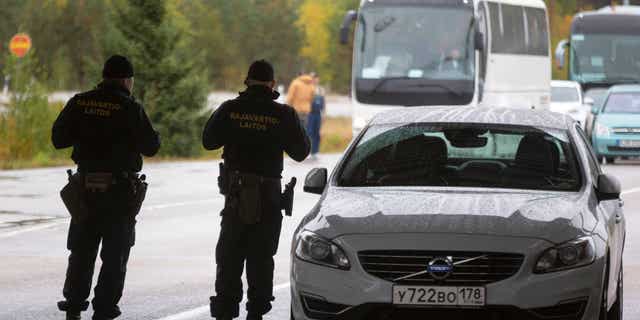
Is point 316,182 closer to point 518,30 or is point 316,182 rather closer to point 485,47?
point 485,47

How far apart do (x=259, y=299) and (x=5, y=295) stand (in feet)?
9.20

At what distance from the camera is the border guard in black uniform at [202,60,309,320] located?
29.4 feet

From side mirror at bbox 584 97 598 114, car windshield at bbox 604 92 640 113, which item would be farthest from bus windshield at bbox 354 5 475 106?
car windshield at bbox 604 92 640 113

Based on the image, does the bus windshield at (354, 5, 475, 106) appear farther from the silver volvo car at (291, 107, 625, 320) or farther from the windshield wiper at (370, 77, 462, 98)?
the silver volvo car at (291, 107, 625, 320)

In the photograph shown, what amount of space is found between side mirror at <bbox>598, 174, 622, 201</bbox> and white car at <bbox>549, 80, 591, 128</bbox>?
29746 millimetres

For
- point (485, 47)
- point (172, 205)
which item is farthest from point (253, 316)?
point (485, 47)

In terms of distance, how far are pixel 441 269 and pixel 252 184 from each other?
1.73 m

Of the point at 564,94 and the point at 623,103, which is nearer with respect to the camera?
the point at 623,103

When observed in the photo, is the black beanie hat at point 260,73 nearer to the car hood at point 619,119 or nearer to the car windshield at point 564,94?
the car hood at point 619,119

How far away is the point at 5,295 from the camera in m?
11.1

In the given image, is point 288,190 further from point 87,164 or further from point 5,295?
point 5,295

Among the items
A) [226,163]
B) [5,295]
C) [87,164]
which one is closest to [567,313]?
[226,163]

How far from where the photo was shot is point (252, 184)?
29.4ft

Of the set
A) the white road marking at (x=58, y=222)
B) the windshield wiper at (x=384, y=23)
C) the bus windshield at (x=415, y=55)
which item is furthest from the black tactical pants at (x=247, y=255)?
the windshield wiper at (x=384, y=23)
